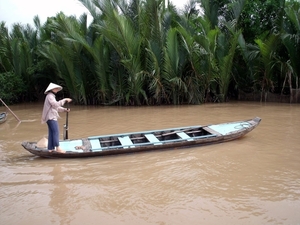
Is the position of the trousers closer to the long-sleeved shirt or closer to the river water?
the long-sleeved shirt

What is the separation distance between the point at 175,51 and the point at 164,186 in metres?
8.44

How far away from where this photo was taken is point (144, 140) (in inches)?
273

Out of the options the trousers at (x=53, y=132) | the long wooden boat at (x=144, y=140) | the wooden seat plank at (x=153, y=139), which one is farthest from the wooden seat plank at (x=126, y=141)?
the trousers at (x=53, y=132)

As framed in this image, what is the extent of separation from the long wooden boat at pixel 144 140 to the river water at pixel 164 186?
0.46 feet

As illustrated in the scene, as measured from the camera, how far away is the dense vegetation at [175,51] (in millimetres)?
12352

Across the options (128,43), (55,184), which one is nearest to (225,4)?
(128,43)

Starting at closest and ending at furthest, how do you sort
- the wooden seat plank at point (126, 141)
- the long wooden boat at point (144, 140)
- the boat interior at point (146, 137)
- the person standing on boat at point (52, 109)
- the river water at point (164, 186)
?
1. the river water at point (164, 186)
2. the person standing on boat at point (52, 109)
3. the long wooden boat at point (144, 140)
4. the wooden seat plank at point (126, 141)
5. the boat interior at point (146, 137)

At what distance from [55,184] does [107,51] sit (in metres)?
9.19

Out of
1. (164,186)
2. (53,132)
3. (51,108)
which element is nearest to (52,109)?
(51,108)

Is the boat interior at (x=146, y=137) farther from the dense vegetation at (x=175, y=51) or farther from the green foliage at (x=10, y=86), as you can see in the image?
the green foliage at (x=10, y=86)

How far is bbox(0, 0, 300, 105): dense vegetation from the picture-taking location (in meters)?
12.4

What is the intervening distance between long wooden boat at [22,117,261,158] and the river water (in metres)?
0.14

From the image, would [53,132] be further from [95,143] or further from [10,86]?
[10,86]

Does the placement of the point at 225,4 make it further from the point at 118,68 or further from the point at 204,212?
the point at 204,212
